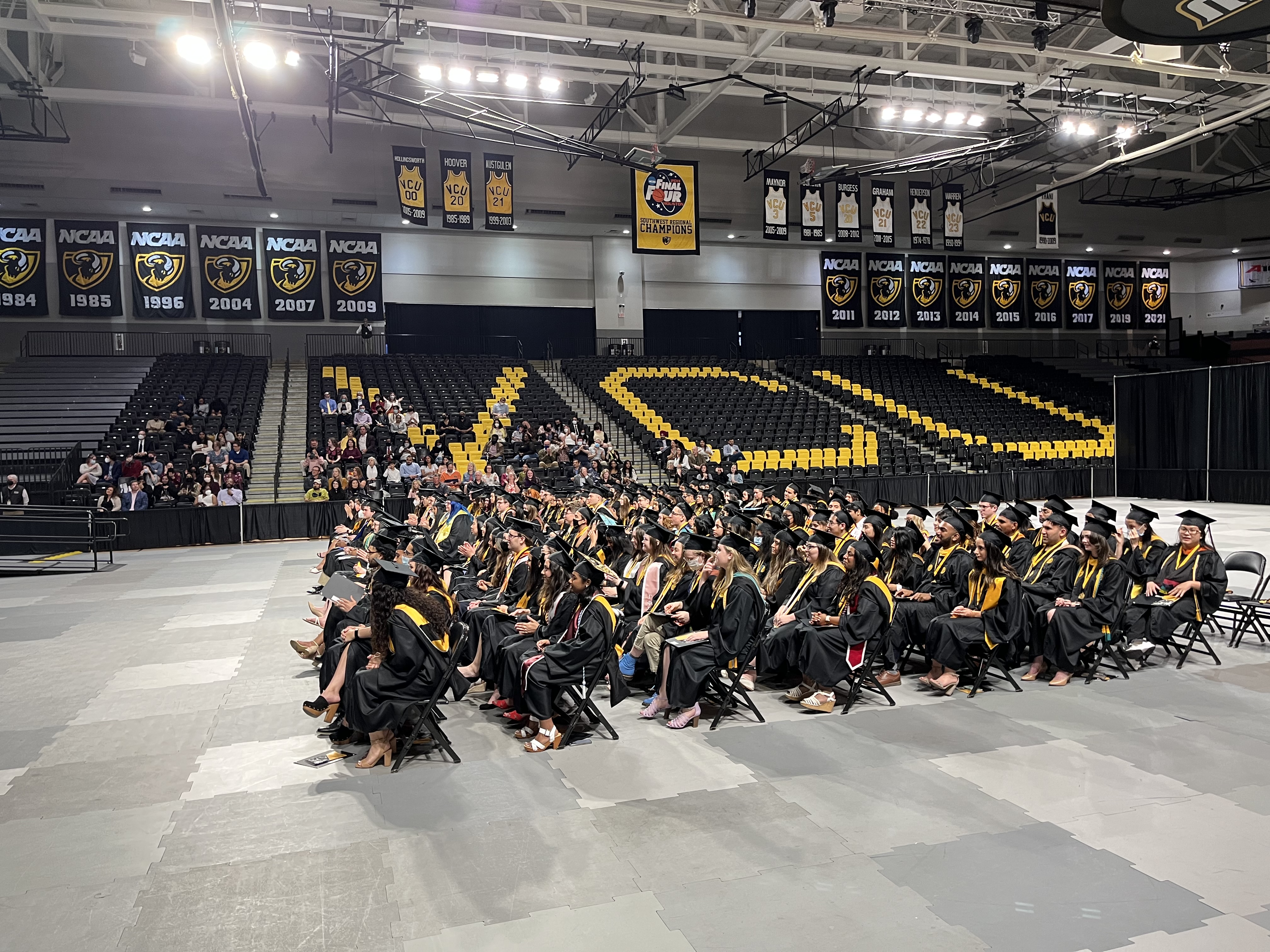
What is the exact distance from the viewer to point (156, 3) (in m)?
18.0

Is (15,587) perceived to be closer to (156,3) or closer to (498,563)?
(498,563)

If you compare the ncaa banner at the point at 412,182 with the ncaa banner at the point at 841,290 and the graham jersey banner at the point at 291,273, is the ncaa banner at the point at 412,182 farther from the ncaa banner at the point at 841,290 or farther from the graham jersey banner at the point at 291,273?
the ncaa banner at the point at 841,290

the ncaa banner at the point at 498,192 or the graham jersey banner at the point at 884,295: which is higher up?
the ncaa banner at the point at 498,192

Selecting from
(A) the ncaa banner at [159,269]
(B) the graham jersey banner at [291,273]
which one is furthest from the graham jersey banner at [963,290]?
(A) the ncaa banner at [159,269]

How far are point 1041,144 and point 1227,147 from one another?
818cm

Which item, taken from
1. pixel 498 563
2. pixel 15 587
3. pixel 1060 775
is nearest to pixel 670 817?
pixel 1060 775

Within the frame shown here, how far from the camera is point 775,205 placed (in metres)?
24.7

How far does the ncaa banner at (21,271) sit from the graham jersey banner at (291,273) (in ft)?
21.1

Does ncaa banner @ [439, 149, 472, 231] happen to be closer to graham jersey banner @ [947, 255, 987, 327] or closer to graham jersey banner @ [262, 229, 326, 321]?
graham jersey banner @ [262, 229, 326, 321]

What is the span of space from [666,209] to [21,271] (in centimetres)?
1986

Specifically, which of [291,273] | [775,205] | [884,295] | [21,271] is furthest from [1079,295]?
[21,271]

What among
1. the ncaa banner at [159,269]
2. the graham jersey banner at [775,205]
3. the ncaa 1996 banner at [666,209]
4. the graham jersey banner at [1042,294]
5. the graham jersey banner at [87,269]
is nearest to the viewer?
the ncaa 1996 banner at [666,209]

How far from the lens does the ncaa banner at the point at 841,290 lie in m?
33.8

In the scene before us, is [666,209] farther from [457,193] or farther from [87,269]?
[87,269]
